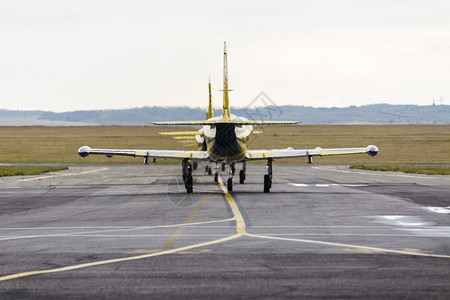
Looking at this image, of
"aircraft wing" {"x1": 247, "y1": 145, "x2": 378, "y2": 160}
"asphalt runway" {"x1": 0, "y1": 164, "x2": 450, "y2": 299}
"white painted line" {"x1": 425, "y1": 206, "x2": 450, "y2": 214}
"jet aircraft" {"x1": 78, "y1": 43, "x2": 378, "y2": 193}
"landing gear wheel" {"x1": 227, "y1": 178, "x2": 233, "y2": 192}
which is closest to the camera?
"asphalt runway" {"x1": 0, "y1": 164, "x2": 450, "y2": 299}

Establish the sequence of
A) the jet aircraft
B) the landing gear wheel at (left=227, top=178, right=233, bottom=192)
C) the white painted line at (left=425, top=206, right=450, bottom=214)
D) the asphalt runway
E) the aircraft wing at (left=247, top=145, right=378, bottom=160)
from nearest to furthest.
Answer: the asphalt runway
the white painted line at (left=425, top=206, right=450, bottom=214)
the jet aircraft
the landing gear wheel at (left=227, top=178, right=233, bottom=192)
the aircraft wing at (left=247, top=145, right=378, bottom=160)

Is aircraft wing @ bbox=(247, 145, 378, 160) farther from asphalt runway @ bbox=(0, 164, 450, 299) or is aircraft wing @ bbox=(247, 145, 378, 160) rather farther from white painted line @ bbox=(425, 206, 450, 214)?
white painted line @ bbox=(425, 206, 450, 214)

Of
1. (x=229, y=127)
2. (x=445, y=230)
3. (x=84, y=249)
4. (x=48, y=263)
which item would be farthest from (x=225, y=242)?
(x=229, y=127)

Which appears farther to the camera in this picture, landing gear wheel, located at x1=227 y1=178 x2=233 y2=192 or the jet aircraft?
landing gear wheel, located at x1=227 y1=178 x2=233 y2=192

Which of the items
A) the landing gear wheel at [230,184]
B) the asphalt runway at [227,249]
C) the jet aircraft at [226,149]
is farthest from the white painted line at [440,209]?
the landing gear wheel at [230,184]

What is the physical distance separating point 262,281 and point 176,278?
52.7 inches

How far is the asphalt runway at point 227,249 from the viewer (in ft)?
34.6

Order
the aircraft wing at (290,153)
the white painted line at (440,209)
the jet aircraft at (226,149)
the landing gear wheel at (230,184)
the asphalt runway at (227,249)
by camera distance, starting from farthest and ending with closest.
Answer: the aircraft wing at (290,153)
the landing gear wheel at (230,184)
the jet aircraft at (226,149)
the white painted line at (440,209)
the asphalt runway at (227,249)

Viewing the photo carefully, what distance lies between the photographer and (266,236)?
1720cm

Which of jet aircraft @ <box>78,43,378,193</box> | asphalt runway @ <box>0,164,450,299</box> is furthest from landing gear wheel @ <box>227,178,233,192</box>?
asphalt runway @ <box>0,164,450,299</box>

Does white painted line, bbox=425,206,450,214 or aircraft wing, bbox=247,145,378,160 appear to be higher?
aircraft wing, bbox=247,145,378,160

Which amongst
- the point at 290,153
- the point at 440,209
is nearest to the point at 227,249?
the point at 440,209

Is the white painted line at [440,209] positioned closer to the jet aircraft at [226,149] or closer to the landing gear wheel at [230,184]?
the jet aircraft at [226,149]

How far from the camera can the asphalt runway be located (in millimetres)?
10539
